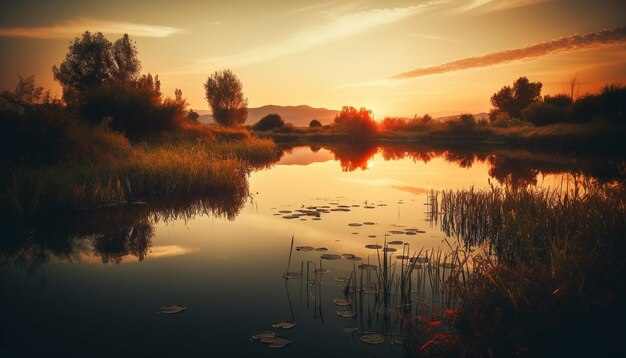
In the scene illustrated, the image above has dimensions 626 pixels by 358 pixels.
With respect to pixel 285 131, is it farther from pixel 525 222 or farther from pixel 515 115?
pixel 525 222

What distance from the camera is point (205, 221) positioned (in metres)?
12.3

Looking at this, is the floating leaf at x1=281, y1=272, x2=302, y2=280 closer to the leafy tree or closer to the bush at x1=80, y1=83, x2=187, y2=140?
the bush at x1=80, y1=83, x2=187, y2=140

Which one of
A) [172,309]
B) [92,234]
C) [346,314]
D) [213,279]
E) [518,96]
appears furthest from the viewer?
[518,96]

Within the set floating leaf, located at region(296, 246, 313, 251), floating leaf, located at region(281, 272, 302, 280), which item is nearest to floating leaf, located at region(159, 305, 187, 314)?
floating leaf, located at region(281, 272, 302, 280)

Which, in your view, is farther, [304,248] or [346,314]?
[304,248]

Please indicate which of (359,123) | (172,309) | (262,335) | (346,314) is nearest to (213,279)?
(172,309)

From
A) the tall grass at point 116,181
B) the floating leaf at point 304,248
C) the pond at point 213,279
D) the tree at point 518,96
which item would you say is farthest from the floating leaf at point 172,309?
the tree at point 518,96

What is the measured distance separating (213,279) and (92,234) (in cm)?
486

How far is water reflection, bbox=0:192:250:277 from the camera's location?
28.7 feet

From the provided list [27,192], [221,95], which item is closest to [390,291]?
[27,192]

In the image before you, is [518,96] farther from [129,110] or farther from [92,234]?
[92,234]

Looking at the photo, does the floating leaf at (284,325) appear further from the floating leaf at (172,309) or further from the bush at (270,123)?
the bush at (270,123)

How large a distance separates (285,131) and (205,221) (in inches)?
2782

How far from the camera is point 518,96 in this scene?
82250 mm
